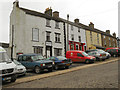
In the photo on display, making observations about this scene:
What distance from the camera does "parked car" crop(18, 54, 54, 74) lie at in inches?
472

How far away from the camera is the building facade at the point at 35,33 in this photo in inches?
910

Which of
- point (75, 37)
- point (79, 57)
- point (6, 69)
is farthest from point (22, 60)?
point (75, 37)

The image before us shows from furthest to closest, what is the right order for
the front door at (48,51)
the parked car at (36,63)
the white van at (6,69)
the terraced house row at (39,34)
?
the front door at (48,51) → the terraced house row at (39,34) → the parked car at (36,63) → the white van at (6,69)

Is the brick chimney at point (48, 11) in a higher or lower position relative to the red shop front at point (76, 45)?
higher

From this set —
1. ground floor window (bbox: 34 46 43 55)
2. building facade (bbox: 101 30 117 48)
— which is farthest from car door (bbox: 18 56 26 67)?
building facade (bbox: 101 30 117 48)

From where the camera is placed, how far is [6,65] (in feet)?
25.4

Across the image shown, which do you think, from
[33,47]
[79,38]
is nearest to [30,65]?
[33,47]

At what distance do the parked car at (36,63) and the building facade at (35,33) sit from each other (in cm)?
905

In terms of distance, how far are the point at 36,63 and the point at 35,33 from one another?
42.0 ft

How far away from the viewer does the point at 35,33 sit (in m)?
24.3

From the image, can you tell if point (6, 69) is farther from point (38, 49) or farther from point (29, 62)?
point (38, 49)

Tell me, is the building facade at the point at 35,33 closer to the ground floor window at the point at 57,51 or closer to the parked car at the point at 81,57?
the ground floor window at the point at 57,51

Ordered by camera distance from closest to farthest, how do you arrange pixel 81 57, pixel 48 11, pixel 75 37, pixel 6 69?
pixel 6 69 < pixel 81 57 < pixel 48 11 < pixel 75 37

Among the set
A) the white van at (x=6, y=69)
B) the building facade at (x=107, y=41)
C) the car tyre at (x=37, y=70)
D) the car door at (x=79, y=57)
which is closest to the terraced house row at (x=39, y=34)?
the car door at (x=79, y=57)
